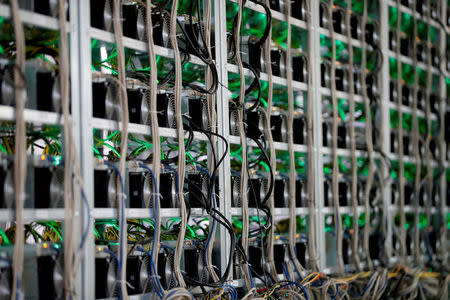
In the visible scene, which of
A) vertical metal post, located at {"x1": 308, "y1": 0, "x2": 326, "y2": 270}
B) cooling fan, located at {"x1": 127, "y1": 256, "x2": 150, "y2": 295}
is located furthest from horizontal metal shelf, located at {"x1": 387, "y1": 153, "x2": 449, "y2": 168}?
cooling fan, located at {"x1": 127, "y1": 256, "x2": 150, "y2": 295}

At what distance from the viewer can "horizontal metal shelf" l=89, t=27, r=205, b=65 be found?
2.23 meters

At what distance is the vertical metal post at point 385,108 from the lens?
11.7ft

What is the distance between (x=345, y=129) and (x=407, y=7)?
1169mm

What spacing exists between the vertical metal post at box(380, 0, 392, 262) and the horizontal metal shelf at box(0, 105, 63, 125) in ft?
7.44

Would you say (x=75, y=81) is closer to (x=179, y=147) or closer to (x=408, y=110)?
(x=179, y=147)

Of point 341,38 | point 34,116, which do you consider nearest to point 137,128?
point 34,116

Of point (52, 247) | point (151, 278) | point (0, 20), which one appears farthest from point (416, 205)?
point (0, 20)

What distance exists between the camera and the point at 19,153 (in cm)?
193

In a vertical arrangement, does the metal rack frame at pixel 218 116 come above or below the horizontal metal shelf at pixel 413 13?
below

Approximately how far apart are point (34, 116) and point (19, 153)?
0.16m

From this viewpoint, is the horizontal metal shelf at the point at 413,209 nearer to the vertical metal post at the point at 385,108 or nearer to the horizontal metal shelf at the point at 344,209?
the vertical metal post at the point at 385,108

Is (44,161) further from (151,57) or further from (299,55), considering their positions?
(299,55)

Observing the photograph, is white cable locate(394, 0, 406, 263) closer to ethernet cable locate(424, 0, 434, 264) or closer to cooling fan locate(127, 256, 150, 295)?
ethernet cable locate(424, 0, 434, 264)

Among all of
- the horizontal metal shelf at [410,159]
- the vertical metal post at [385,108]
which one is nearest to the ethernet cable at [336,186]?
the vertical metal post at [385,108]
